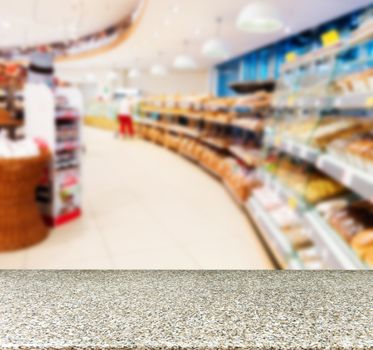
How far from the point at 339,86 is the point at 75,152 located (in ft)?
7.91

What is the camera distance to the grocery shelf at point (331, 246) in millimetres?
1793

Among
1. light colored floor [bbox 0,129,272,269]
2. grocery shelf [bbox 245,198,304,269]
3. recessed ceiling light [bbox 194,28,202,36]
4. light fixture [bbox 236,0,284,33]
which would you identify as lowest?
light colored floor [bbox 0,129,272,269]

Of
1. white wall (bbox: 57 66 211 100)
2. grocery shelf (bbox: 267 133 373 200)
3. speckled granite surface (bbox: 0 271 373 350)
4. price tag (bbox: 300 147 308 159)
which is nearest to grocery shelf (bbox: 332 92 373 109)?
grocery shelf (bbox: 267 133 373 200)

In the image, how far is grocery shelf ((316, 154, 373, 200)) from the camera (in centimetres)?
167

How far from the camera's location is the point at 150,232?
11.2 ft

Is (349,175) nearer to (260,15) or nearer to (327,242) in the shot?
(327,242)

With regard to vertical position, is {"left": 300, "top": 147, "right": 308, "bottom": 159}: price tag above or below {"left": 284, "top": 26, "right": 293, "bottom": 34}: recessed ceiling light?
below

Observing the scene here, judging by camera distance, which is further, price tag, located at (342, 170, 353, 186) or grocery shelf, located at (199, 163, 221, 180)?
grocery shelf, located at (199, 163, 221, 180)

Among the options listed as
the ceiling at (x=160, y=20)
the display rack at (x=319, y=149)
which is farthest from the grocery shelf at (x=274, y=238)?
the ceiling at (x=160, y=20)

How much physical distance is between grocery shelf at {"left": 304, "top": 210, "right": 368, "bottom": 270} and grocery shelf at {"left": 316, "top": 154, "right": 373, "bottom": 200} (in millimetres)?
285

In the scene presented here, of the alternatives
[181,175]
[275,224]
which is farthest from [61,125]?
[181,175]

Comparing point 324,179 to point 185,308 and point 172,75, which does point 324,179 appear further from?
point 172,75

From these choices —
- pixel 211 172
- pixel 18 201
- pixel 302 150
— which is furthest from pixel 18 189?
pixel 211 172

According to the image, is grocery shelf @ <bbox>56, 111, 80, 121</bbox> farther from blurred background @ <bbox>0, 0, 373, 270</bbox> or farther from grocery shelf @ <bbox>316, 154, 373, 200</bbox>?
grocery shelf @ <bbox>316, 154, 373, 200</bbox>
